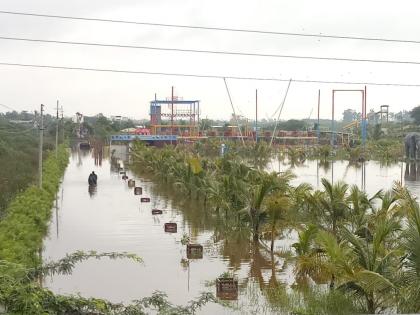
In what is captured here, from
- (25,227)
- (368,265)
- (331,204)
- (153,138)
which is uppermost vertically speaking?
(153,138)

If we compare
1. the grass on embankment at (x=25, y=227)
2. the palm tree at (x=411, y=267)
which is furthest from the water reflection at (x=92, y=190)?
the palm tree at (x=411, y=267)

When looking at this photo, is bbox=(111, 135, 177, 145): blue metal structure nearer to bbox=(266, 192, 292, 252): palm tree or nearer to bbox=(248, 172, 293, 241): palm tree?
bbox=(248, 172, 293, 241): palm tree

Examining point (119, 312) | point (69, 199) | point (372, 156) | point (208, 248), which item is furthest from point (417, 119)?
point (119, 312)

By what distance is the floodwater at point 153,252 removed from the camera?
1084 cm

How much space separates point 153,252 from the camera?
46.2 ft

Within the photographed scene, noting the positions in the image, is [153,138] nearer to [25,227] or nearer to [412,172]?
[412,172]

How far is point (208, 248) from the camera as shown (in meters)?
14.7

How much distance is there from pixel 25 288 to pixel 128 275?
20.2 feet

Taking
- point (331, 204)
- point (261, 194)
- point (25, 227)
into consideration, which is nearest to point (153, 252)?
point (261, 194)

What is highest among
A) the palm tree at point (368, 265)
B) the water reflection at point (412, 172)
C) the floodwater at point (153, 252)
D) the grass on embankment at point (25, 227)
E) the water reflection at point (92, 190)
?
the palm tree at point (368, 265)

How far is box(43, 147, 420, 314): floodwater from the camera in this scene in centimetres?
1084

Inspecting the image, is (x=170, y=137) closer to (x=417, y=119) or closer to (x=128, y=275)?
(x=128, y=275)

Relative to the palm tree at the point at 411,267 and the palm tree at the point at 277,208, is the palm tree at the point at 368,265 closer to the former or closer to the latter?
the palm tree at the point at 411,267

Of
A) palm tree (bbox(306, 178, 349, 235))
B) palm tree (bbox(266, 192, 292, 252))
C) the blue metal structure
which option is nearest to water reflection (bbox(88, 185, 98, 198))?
palm tree (bbox(266, 192, 292, 252))
